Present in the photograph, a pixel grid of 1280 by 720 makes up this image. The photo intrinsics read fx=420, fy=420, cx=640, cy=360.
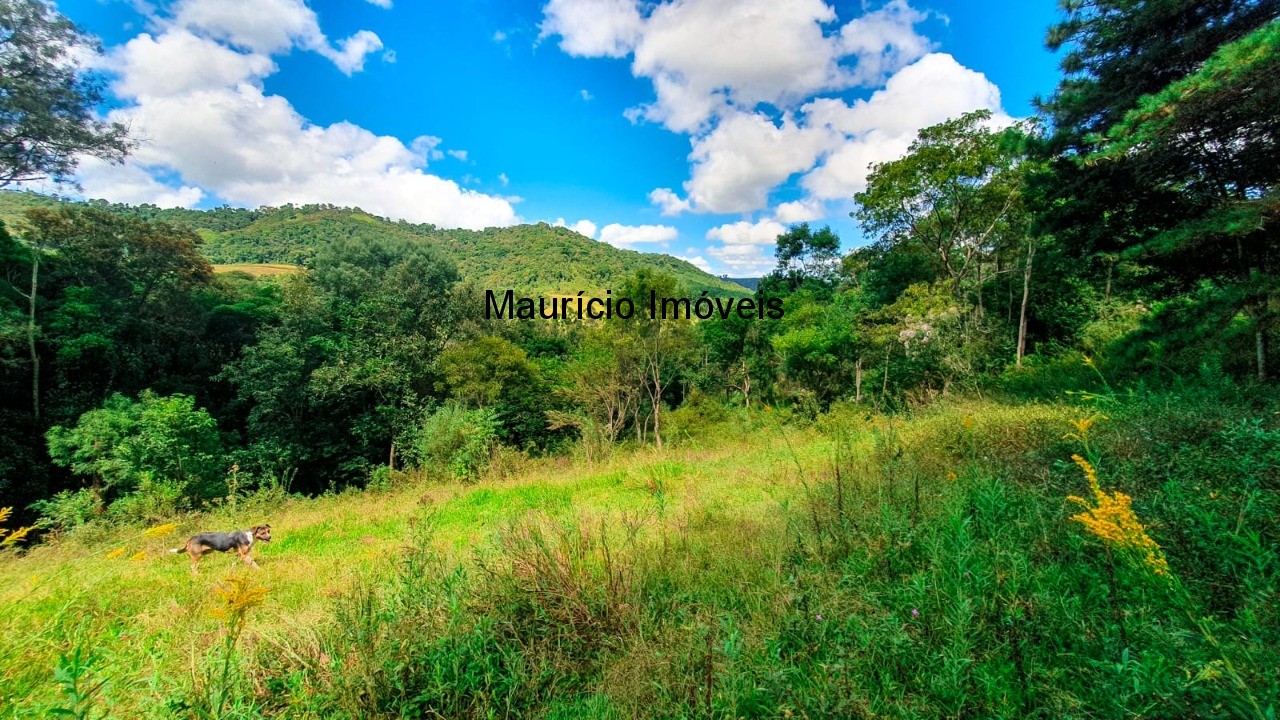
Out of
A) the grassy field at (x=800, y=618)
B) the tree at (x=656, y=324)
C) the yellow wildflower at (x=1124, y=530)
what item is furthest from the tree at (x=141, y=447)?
the yellow wildflower at (x=1124, y=530)

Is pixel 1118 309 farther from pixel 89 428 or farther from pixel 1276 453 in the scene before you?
pixel 89 428

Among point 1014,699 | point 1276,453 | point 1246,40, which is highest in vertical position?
point 1246,40

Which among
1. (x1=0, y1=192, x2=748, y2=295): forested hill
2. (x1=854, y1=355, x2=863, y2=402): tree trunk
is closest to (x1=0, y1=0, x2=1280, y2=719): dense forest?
(x1=854, y1=355, x2=863, y2=402): tree trunk

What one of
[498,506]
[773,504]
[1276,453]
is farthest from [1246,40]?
[498,506]

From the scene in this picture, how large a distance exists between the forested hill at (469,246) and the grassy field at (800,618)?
48240mm

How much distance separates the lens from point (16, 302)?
46.1ft

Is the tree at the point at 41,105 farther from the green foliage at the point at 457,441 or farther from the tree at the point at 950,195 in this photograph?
the tree at the point at 950,195

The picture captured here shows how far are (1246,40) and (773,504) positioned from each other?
575 cm

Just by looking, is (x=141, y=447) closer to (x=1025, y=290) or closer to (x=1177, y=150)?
(x=1177, y=150)

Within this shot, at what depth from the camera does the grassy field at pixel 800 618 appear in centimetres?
154

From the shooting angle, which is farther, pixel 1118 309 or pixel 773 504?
pixel 1118 309

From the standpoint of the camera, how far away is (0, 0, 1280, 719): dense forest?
168 cm

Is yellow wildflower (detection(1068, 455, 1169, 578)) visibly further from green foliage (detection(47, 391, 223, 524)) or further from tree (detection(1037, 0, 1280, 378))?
green foliage (detection(47, 391, 223, 524))

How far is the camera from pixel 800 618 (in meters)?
2.02
